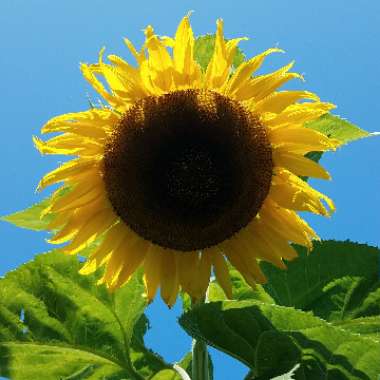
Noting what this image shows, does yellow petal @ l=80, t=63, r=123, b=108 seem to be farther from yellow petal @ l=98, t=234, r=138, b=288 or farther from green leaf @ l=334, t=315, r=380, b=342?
green leaf @ l=334, t=315, r=380, b=342

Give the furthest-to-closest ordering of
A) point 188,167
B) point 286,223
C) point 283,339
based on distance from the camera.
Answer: point 286,223
point 188,167
point 283,339

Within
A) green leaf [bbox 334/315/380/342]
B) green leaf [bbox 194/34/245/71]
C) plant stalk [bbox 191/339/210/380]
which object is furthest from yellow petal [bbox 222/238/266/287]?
green leaf [bbox 194/34/245/71]

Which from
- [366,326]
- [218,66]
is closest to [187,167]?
[218,66]

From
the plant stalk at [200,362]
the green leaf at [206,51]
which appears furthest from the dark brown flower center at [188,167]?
the plant stalk at [200,362]

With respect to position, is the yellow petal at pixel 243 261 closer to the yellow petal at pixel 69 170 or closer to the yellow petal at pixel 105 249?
the yellow petal at pixel 105 249

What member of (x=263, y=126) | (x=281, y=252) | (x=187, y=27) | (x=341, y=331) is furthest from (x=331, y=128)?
(x=341, y=331)

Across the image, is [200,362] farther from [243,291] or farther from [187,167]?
[187,167]
